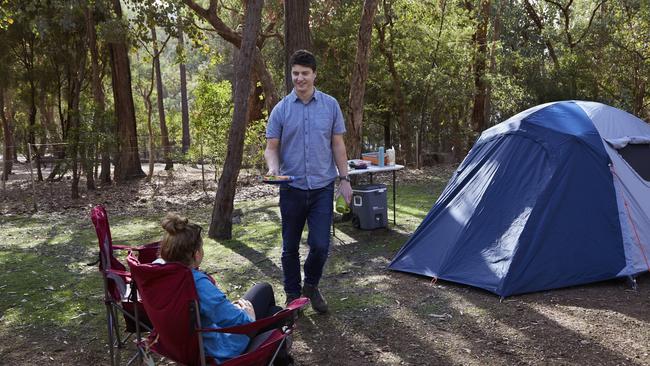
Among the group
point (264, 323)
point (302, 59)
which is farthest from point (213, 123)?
point (264, 323)

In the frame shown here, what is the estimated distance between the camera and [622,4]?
69.9ft

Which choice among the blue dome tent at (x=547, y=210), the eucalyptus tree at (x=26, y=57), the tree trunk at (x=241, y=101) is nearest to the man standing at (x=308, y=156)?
the blue dome tent at (x=547, y=210)

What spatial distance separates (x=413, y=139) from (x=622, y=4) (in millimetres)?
8861

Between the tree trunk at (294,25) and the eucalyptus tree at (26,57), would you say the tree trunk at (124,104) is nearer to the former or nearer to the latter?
the eucalyptus tree at (26,57)

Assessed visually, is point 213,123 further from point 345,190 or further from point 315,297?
point 345,190

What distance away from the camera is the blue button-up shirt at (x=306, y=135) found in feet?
13.9

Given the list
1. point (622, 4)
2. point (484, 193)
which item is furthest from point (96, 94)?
point (622, 4)

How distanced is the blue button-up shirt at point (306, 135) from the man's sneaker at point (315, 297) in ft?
2.79

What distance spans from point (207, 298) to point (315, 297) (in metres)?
1.93

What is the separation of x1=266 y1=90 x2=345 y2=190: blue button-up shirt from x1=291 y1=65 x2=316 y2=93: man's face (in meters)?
0.13

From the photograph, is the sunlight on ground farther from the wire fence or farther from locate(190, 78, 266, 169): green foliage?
locate(190, 78, 266, 169): green foliage

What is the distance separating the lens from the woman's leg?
3385 millimetres

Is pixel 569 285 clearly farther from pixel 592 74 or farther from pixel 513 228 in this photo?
pixel 592 74

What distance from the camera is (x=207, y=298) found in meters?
2.80
